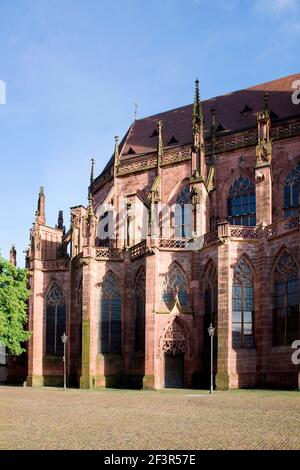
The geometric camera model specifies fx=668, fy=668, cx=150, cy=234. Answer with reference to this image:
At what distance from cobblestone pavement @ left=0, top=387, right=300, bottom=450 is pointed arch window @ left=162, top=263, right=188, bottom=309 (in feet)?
47.7

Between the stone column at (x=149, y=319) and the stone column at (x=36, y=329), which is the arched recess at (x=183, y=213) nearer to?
the stone column at (x=149, y=319)

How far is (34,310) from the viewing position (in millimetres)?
45094

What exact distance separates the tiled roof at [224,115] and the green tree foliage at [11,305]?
13.9m

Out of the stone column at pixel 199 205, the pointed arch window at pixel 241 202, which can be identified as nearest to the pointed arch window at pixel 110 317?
the stone column at pixel 199 205

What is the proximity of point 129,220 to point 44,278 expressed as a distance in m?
7.57

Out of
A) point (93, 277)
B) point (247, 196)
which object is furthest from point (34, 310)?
point (247, 196)

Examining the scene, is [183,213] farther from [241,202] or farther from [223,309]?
[223,309]

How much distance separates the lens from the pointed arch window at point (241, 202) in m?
41.3

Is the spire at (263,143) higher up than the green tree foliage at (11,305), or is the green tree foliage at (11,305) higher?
the spire at (263,143)

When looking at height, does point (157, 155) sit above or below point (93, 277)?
above

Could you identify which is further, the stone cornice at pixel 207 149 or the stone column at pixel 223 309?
the stone cornice at pixel 207 149

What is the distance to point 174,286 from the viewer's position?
38.1 metres

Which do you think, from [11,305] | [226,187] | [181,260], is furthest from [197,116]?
[11,305]
